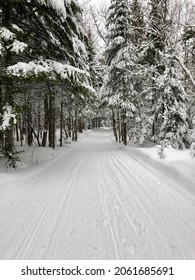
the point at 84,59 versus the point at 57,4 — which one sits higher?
the point at 57,4

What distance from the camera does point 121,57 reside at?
17984mm

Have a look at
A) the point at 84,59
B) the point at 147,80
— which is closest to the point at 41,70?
the point at 84,59

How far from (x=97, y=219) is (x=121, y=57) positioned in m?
16.3

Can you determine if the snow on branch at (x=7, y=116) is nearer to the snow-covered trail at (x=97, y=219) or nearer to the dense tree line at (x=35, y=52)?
the dense tree line at (x=35, y=52)

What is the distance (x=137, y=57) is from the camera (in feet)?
60.5

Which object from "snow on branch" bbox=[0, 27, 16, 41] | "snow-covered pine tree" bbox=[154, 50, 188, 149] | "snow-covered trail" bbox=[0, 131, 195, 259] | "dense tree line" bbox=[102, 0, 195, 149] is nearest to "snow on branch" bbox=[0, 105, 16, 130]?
"snow-covered trail" bbox=[0, 131, 195, 259]

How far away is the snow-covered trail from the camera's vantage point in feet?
10.6

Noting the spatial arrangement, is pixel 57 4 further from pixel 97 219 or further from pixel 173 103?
pixel 173 103

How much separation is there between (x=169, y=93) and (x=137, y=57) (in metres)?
5.75

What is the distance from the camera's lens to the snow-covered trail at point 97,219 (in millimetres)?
3219

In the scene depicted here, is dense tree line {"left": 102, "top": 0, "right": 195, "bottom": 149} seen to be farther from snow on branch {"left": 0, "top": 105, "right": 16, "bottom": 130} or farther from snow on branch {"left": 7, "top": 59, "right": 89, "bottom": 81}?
snow on branch {"left": 0, "top": 105, "right": 16, "bottom": 130}

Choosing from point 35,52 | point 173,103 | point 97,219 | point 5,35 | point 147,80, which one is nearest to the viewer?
point 97,219

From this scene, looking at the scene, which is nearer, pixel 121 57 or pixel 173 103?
pixel 173 103

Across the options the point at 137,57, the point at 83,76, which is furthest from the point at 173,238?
the point at 137,57
